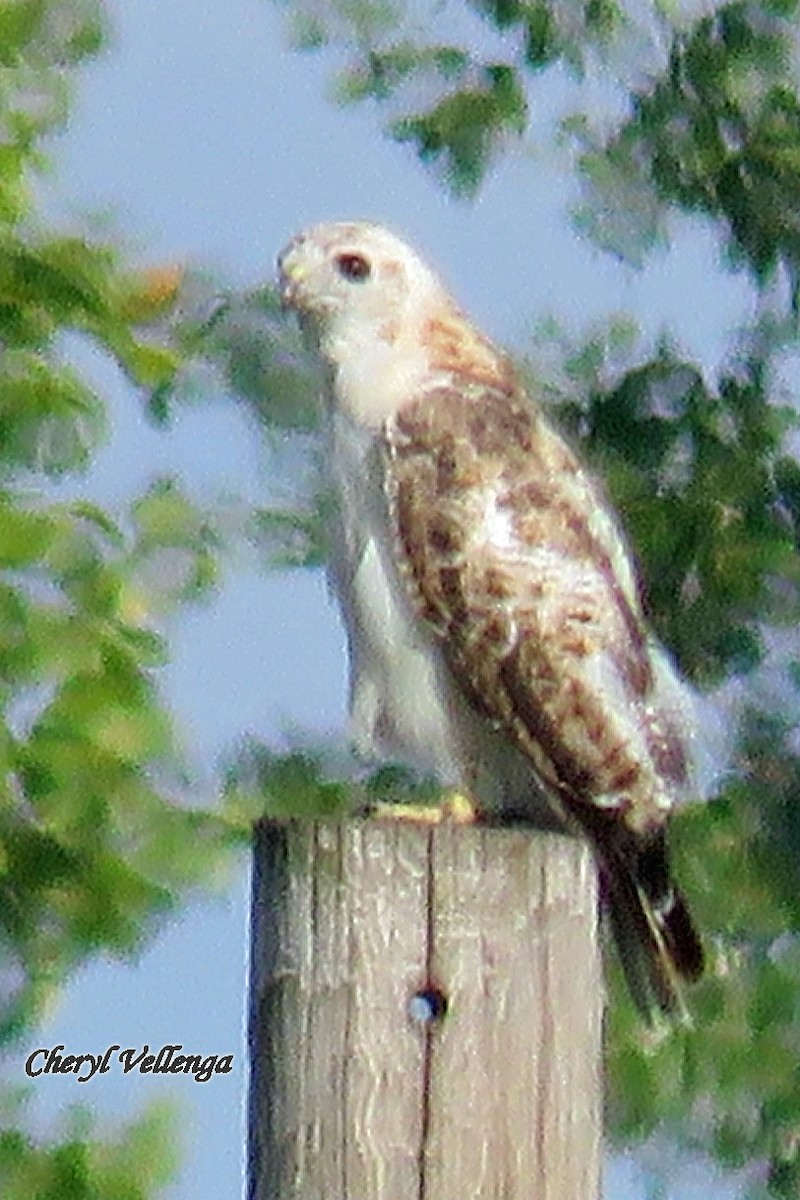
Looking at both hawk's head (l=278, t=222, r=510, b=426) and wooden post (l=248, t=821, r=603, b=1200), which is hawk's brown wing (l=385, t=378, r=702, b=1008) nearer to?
hawk's head (l=278, t=222, r=510, b=426)

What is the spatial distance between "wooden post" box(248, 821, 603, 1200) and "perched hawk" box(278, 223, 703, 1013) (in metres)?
1.58

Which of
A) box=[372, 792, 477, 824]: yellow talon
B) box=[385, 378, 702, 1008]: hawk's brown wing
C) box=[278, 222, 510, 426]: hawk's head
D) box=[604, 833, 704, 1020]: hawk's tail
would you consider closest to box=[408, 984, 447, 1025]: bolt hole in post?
box=[372, 792, 477, 824]: yellow talon

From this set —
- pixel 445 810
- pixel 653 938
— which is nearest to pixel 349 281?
pixel 445 810

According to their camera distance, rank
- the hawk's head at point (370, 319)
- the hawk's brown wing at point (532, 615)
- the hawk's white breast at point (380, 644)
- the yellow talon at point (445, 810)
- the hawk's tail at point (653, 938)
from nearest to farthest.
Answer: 1. the yellow talon at point (445, 810)
2. the hawk's tail at point (653, 938)
3. the hawk's brown wing at point (532, 615)
4. the hawk's white breast at point (380, 644)
5. the hawk's head at point (370, 319)

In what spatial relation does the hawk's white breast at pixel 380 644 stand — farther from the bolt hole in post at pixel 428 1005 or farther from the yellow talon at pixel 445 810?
the bolt hole in post at pixel 428 1005

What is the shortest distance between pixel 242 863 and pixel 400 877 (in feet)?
9.07

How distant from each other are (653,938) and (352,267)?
125cm

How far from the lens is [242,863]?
5883mm

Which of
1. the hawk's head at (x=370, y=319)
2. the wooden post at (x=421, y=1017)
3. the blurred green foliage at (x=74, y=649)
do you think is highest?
the wooden post at (x=421, y=1017)

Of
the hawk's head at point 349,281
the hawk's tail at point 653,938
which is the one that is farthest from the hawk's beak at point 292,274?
the hawk's tail at point 653,938

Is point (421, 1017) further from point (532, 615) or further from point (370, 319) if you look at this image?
point (370, 319)

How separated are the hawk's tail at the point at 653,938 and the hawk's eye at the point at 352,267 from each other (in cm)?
109

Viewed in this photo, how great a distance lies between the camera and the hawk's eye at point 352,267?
16.9 feet

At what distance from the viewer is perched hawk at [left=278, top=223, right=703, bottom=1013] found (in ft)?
15.9
